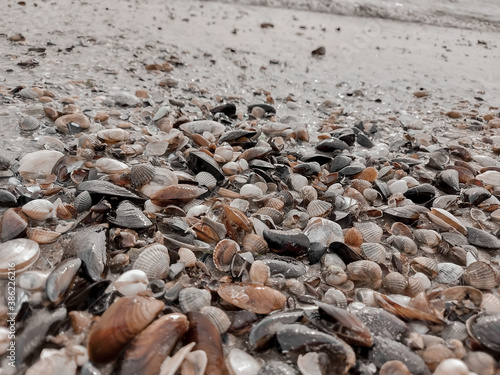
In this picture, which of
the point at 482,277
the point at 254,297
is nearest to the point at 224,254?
the point at 254,297

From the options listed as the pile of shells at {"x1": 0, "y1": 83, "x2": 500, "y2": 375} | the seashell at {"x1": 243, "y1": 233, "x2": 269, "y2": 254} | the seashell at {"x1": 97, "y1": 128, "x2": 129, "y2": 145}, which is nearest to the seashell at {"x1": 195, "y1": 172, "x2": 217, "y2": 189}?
the pile of shells at {"x1": 0, "y1": 83, "x2": 500, "y2": 375}

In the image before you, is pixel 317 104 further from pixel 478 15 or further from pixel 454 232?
pixel 478 15

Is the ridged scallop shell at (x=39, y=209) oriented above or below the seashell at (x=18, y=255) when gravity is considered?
above

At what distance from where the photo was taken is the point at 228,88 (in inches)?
194

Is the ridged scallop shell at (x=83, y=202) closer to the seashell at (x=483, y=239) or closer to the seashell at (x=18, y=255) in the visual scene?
the seashell at (x=18, y=255)

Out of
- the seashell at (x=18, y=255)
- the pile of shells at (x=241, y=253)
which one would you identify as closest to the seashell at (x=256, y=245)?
the pile of shells at (x=241, y=253)

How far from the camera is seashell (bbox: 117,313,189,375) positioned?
139cm

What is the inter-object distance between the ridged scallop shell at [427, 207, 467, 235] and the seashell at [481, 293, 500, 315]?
0.69m

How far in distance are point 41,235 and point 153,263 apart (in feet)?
2.20

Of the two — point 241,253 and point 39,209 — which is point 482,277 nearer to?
point 241,253

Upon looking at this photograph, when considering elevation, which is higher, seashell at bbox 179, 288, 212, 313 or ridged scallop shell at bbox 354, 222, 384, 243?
ridged scallop shell at bbox 354, 222, 384, 243

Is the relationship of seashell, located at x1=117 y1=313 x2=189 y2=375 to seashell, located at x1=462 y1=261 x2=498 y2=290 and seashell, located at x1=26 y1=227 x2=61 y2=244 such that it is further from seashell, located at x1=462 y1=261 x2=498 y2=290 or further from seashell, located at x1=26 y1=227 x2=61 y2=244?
seashell, located at x1=462 y1=261 x2=498 y2=290

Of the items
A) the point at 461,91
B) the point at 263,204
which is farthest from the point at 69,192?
the point at 461,91

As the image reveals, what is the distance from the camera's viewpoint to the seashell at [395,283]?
198 cm
